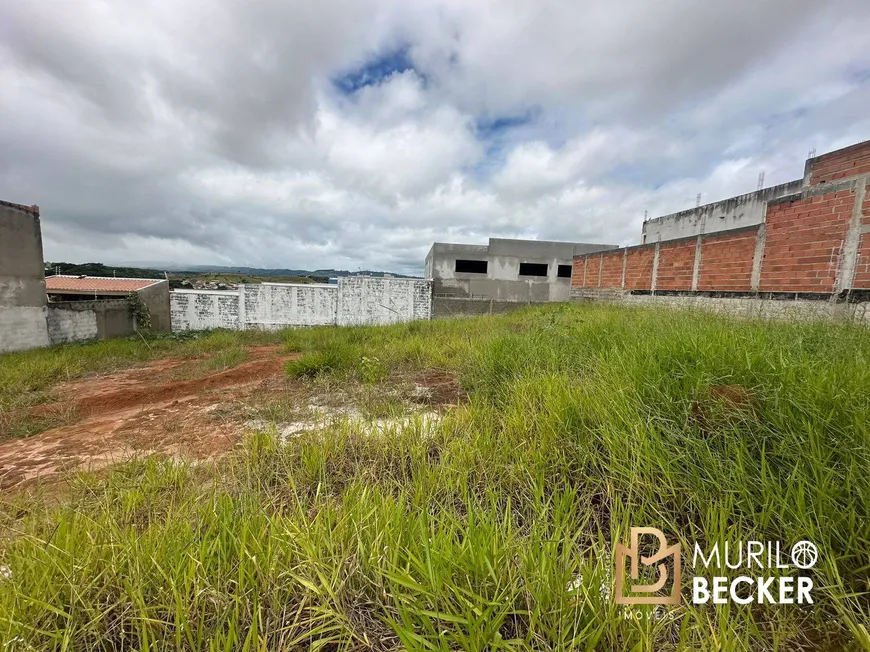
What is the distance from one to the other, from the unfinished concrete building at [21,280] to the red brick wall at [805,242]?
1588cm

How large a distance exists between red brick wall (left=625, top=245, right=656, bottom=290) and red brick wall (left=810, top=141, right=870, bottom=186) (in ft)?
13.2

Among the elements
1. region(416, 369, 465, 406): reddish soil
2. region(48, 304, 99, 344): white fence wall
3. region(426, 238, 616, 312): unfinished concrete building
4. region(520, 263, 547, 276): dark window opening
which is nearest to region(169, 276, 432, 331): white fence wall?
region(48, 304, 99, 344): white fence wall

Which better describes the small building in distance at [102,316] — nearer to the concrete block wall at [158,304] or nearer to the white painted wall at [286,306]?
the concrete block wall at [158,304]

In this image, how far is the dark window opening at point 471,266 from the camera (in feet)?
53.6

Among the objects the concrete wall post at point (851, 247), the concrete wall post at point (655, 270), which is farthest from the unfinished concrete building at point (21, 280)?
the concrete wall post at point (851, 247)

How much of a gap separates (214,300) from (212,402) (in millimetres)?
12346

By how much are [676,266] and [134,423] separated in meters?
8.73

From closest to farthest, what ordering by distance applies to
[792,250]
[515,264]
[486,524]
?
[486,524], [792,250], [515,264]

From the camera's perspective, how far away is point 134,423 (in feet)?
9.18

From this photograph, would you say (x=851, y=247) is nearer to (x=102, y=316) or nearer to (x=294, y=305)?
(x=294, y=305)

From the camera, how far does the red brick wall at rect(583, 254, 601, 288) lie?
9.59 metres

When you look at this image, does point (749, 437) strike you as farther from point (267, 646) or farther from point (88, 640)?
point (88, 640)

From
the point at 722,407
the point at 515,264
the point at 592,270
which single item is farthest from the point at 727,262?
the point at 515,264

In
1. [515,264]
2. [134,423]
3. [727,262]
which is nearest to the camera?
[134,423]
